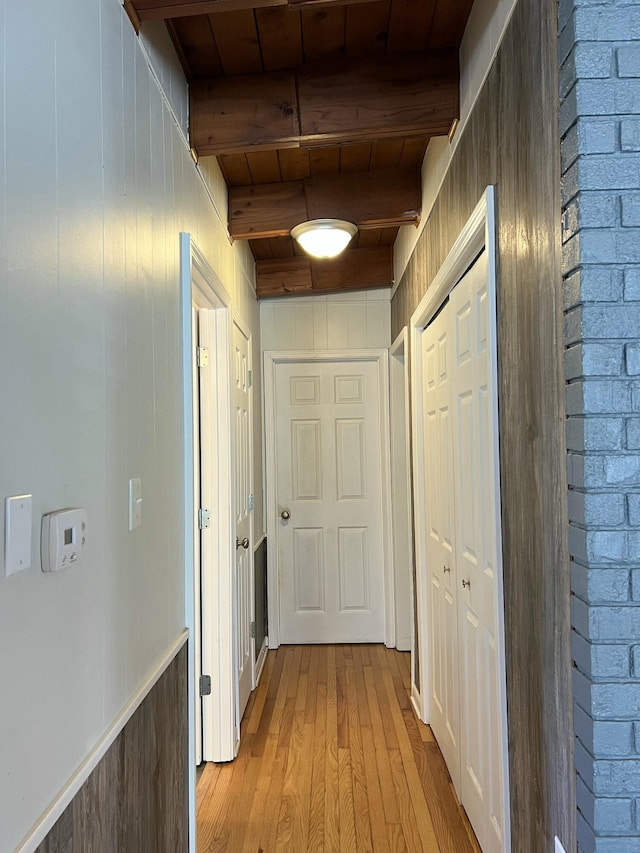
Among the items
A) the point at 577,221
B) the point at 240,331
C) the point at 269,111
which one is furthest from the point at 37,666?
the point at 240,331

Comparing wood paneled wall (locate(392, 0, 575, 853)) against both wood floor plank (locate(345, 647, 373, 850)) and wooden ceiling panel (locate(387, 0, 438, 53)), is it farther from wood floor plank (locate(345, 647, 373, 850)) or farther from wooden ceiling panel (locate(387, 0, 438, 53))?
wood floor plank (locate(345, 647, 373, 850))

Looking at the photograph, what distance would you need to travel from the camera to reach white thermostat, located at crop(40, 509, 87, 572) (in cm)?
89

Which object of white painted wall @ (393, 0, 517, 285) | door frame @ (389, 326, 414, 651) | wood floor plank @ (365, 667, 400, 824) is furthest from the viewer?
door frame @ (389, 326, 414, 651)

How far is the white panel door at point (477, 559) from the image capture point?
164 cm

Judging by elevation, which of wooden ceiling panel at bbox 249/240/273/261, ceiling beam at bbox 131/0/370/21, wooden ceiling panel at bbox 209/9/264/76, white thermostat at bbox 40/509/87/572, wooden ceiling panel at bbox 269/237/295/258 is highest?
wooden ceiling panel at bbox 209/9/264/76

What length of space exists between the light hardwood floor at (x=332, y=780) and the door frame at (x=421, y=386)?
12.5 inches

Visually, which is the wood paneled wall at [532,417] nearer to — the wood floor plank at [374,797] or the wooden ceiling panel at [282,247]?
the wood floor plank at [374,797]

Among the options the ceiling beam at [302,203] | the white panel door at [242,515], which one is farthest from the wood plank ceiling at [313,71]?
the white panel door at [242,515]

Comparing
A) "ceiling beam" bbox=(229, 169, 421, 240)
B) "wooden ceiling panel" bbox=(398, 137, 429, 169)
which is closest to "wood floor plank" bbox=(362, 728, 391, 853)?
"ceiling beam" bbox=(229, 169, 421, 240)

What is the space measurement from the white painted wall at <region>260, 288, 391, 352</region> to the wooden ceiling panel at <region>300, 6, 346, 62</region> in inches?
80.0

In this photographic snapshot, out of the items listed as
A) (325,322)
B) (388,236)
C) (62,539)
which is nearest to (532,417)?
(62,539)

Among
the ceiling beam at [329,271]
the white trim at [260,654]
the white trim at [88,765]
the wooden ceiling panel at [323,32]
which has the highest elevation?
the wooden ceiling panel at [323,32]

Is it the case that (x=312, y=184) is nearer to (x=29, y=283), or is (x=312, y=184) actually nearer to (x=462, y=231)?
→ (x=462, y=231)

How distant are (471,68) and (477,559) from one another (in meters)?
1.52
